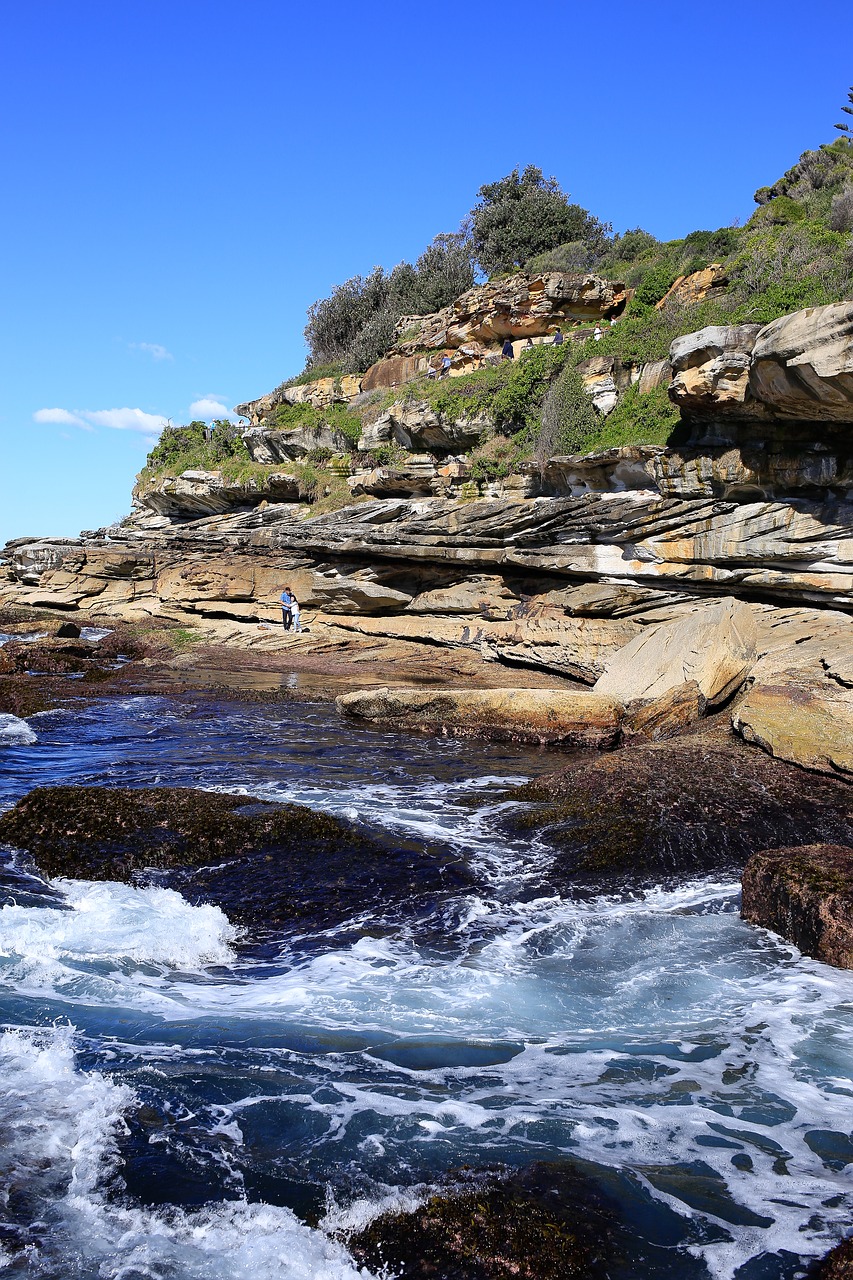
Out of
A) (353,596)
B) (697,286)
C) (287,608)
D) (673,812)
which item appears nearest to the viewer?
(673,812)

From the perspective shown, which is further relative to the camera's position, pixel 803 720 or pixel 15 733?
pixel 15 733

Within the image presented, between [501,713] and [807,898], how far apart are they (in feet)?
24.3

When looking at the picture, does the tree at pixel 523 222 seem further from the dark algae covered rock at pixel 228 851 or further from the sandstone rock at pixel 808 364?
the dark algae covered rock at pixel 228 851

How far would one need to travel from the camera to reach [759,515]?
15047mm

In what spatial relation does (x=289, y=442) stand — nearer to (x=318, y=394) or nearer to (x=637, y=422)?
(x=318, y=394)

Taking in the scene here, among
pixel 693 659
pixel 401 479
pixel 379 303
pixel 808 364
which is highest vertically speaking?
pixel 379 303

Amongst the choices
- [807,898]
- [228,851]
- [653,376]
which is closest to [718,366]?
[653,376]

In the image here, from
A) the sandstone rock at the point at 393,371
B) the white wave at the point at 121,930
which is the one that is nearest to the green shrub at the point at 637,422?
the sandstone rock at the point at 393,371

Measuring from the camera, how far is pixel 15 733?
496 inches

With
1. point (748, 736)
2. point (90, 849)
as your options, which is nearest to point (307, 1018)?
point (90, 849)

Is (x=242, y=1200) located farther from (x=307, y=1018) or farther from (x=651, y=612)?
(x=651, y=612)

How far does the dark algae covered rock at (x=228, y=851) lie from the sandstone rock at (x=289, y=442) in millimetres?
24275

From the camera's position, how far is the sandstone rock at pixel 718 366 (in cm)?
1400

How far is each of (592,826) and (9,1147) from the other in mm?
5837
